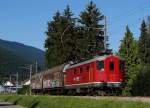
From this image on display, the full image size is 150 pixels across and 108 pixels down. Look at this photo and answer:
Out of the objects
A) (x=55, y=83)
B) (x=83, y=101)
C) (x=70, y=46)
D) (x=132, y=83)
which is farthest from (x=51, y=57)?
(x=83, y=101)

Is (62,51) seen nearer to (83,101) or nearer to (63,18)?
(63,18)

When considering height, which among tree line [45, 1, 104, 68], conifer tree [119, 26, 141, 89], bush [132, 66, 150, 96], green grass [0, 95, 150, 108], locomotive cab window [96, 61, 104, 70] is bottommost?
green grass [0, 95, 150, 108]

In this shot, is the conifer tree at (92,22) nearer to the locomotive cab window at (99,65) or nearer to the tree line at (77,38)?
the tree line at (77,38)

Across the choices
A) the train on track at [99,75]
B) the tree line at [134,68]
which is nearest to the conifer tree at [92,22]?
the tree line at [134,68]

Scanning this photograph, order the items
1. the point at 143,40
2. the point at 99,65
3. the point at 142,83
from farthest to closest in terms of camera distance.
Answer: the point at 143,40, the point at 142,83, the point at 99,65

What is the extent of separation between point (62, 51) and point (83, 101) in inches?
2876

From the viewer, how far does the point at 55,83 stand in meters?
59.1

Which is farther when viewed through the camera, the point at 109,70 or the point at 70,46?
the point at 70,46

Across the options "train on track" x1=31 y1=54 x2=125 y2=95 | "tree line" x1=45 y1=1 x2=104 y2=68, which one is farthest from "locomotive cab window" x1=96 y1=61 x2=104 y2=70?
"tree line" x1=45 y1=1 x2=104 y2=68

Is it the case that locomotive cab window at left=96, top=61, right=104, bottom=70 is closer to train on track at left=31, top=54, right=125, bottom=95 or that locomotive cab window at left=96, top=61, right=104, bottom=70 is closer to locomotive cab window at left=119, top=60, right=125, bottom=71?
train on track at left=31, top=54, right=125, bottom=95

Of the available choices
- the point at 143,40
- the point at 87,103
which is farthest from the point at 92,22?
A: the point at 87,103

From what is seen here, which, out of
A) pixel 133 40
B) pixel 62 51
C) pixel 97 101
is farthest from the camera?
pixel 62 51

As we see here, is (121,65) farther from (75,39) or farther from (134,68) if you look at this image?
(75,39)

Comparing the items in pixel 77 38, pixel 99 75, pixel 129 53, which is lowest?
pixel 99 75
